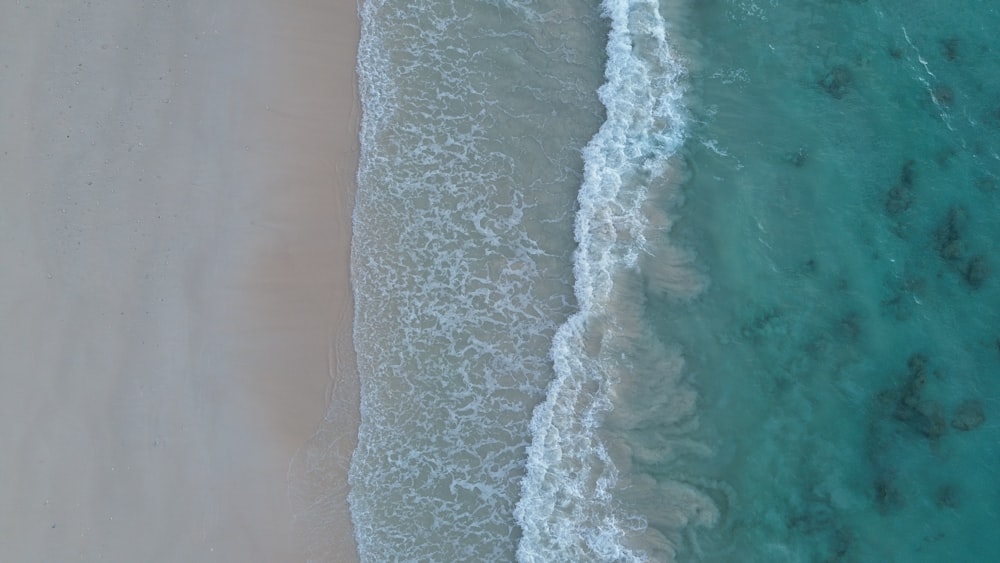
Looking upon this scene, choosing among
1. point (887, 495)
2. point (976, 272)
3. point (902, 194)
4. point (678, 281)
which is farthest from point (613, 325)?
point (976, 272)

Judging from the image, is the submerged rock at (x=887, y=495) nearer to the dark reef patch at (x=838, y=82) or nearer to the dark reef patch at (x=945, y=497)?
the dark reef patch at (x=945, y=497)

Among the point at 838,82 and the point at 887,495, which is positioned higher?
the point at 838,82

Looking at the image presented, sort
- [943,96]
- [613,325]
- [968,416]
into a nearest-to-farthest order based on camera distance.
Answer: [968,416] → [613,325] → [943,96]

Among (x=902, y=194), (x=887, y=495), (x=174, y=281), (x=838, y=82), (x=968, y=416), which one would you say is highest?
(x=838, y=82)

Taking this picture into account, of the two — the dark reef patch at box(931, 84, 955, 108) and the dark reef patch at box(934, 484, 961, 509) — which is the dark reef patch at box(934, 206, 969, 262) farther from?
the dark reef patch at box(934, 484, 961, 509)

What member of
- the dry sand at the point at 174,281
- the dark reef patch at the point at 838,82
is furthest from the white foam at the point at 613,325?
the dry sand at the point at 174,281

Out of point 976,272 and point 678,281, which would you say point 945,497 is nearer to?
point 976,272

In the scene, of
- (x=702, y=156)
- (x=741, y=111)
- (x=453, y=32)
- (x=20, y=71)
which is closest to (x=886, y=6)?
(x=741, y=111)
